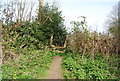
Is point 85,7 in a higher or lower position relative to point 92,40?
higher

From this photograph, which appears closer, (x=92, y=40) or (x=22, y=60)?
(x=22, y=60)

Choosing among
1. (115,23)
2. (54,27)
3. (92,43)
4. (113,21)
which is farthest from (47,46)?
(113,21)

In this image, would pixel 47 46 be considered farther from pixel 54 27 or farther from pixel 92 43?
pixel 92 43

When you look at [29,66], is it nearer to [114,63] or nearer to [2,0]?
[114,63]

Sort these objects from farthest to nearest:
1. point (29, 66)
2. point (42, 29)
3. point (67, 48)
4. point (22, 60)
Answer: point (42, 29)
point (67, 48)
point (22, 60)
point (29, 66)

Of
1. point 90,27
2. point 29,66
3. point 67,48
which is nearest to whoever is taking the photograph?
point 29,66

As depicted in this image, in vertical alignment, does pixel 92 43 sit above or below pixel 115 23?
below

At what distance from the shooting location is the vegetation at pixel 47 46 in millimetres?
3729

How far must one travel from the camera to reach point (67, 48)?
20.9ft

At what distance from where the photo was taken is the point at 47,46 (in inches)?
253

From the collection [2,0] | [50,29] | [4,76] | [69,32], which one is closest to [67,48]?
[69,32]

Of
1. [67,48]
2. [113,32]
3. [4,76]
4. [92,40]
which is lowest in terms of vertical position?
[4,76]

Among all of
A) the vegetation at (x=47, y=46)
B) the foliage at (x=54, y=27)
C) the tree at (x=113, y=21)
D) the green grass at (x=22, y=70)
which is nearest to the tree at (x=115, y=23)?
the tree at (x=113, y=21)

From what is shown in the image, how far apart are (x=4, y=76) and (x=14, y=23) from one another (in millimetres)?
4107
